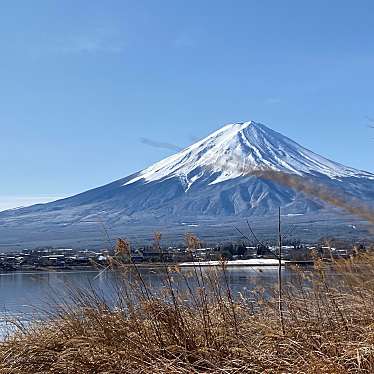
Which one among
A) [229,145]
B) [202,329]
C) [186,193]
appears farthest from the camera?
[186,193]

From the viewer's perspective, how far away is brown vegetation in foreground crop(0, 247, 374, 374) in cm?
335

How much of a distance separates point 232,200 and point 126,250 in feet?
312

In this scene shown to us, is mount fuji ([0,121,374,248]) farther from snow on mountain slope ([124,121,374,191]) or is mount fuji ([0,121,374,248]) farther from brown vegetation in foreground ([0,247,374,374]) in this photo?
brown vegetation in foreground ([0,247,374,374])

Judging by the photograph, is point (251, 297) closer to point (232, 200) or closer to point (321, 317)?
point (321, 317)

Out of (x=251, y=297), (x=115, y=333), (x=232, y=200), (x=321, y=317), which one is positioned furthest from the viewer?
(x=232, y=200)

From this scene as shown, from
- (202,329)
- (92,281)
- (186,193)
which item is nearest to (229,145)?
(186,193)

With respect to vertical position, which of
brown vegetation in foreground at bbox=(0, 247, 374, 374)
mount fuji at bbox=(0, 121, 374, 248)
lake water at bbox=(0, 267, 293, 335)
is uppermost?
mount fuji at bbox=(0, 121, 374, 248)

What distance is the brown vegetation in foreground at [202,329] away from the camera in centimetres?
335

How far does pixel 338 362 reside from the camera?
3006 mm

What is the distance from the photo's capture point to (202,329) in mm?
3877

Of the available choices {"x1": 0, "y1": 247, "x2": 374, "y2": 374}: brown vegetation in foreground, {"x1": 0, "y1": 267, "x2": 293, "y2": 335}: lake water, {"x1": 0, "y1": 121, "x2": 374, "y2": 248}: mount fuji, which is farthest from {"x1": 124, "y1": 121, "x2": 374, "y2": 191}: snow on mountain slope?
{"x1": 0, "y1": 247, "x2": 374, "y2": 374}: brown vegetation in foreground

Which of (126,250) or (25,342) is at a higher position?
(126,250)

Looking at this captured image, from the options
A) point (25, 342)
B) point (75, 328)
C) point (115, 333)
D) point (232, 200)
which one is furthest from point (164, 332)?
point (232, 200)

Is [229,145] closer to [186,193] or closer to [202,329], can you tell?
[186,193]
